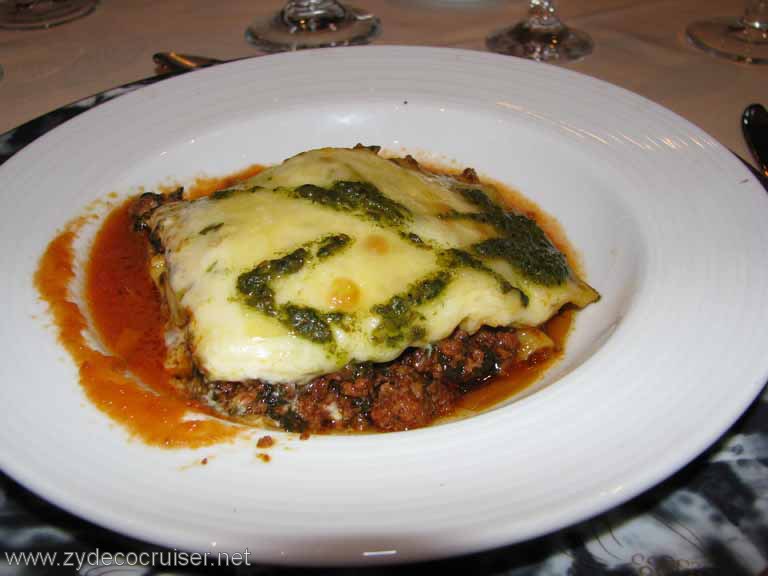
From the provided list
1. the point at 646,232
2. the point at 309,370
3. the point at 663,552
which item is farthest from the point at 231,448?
the point at 646,232

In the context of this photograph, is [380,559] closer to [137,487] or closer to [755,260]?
[137,487]

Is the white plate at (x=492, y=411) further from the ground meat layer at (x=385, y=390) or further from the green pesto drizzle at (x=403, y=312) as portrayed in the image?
the green pesto drizzle at (x=403, y=312)

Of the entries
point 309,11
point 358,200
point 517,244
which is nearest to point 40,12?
point 309,11

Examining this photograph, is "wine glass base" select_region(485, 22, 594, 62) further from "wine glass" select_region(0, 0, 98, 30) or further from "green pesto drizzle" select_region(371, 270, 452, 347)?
"wine glass" select_region(0, 0, 98, 30)

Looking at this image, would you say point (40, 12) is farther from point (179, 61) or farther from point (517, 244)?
point (517, 244)

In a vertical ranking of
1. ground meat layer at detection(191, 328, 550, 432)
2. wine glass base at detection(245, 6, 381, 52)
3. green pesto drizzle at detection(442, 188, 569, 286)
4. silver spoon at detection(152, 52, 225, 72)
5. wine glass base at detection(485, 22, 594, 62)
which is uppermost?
silver spoon at detection(152, 52, 225, 72)

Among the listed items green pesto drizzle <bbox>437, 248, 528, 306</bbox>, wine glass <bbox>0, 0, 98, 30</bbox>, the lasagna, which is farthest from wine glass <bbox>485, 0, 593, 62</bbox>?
wine glass <bbox>0, 0, 98, 30</bbox>
